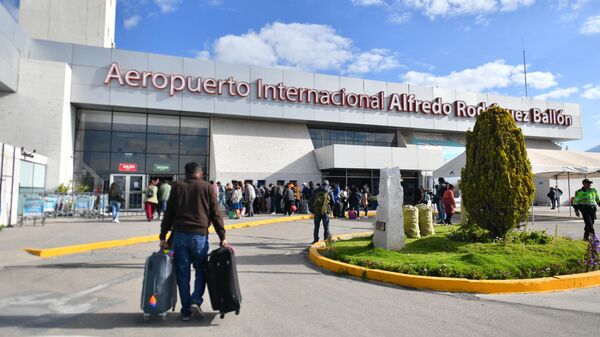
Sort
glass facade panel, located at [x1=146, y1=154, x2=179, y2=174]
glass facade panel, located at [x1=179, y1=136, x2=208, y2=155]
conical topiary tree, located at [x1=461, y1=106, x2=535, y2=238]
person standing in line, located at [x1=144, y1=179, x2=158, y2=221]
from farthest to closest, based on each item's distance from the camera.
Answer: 1. glass facade panel, located at [x1=179, y1=136, x2=208, y2=155]
2. glass facade panel, located at [x1=146, y1=154, x2=179, y2=174]
3. person standing in line, located at [x1=144, y1=179, x2=158, y2=221]
4. conical topiary tree, located at [x1=461, y1=106, x2=535, y2=238]

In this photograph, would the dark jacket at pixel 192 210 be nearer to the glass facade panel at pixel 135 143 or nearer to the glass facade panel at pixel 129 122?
the glass facade panel at pixel 135 143

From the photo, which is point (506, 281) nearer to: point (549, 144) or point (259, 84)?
point (259, 84)

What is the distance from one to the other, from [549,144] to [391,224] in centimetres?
3154

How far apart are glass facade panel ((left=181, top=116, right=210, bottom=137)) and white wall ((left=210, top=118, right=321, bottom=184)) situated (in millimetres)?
535

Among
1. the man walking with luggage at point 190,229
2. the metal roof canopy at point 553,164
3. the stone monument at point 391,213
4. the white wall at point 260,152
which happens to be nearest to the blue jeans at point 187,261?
the man walking with luggage at point 190,229

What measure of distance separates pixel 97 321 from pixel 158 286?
2.77 ft

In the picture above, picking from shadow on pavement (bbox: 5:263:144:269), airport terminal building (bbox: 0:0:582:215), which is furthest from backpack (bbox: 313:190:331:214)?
airport terminal building (bbox: 0:0:582:215)

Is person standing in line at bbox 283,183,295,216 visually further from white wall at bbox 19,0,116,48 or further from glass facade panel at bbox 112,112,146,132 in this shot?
white wall at bbox 19,0,116,48

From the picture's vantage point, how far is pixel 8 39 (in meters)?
17.0

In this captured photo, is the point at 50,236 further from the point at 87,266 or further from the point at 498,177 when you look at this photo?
the point at 498,177

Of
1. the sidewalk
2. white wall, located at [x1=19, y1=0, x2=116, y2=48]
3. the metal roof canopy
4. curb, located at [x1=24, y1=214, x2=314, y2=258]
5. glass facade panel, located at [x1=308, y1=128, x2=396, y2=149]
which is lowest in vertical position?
curb, located at [x1=24, y1=214, x2=314, y2=258]

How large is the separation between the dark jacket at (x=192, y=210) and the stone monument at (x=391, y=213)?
14.6ft

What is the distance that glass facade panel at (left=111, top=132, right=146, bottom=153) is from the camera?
21.8m

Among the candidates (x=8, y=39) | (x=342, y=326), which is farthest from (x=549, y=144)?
(x=8, y=39)
